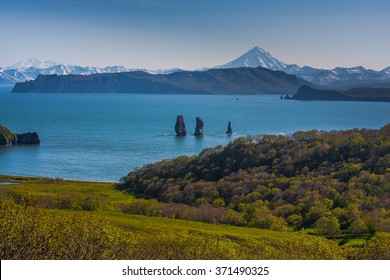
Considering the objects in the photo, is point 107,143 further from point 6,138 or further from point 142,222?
point 142,222

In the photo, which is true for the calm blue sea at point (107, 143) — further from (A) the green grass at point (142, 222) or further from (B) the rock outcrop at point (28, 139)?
(A) the green grass at point (142, 222)

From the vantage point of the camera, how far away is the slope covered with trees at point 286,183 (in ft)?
188

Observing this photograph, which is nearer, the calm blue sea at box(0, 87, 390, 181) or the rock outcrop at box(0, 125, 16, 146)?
the calm blue sea at box(0, 87, 390, 181)

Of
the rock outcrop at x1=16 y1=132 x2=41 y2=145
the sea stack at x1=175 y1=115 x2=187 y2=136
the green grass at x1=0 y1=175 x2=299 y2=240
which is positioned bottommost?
the green grass at x1=0 y1=175 x2=299 y2=240

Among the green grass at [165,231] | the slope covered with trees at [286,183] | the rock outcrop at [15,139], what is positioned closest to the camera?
the green grass at [165,231]

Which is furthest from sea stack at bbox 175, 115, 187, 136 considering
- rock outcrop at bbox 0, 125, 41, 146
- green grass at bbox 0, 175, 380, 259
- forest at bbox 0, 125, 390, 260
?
green grass at bbox 0, 175, 380, 259

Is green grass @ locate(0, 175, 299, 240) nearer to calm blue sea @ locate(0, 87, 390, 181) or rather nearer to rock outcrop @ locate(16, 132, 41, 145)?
calm blue sea @ locate(0, 87, 390, 181)

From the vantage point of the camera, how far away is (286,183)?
6912cm

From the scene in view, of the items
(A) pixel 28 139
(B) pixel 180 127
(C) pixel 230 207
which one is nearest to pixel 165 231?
(C) pixel 230 207

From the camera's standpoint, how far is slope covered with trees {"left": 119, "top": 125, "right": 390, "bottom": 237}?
2251 inches

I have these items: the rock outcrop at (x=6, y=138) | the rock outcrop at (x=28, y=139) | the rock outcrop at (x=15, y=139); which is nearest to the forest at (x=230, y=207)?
the rock outcrop at (x=28, y=139)

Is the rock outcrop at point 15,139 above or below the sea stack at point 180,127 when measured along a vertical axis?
below
